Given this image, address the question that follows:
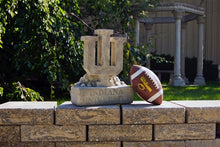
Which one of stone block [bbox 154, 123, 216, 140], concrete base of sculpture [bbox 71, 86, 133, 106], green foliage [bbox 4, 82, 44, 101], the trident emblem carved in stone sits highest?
the trident emblem carved in stone

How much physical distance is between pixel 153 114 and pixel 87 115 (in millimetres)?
719

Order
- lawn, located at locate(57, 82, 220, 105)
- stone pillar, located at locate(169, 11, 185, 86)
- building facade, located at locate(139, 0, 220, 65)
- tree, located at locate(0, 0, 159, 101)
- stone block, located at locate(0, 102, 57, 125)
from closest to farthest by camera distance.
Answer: stone block, located at locate(0, 102, 57, 125), tree, located at locate(0, 0, 159, 101), lawn, located at locate(57, 82, 220, 105), stone pillar, located at locate(169, 11, 185, 86), building facade, located at locate(139, 0, 220, 65)

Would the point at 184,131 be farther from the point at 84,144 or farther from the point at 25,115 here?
the point at 25,115

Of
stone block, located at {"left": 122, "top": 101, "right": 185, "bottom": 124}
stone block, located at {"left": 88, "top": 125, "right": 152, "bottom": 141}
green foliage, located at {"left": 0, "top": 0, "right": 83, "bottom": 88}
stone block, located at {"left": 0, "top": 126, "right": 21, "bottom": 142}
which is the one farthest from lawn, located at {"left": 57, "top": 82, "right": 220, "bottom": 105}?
stone block, located at {"left": 122, "top": 101, "right": 185, "bottom": 124}

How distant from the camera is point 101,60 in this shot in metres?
3.69

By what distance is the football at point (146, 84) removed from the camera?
352 centimetres

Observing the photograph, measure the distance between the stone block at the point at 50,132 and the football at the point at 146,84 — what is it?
769mm

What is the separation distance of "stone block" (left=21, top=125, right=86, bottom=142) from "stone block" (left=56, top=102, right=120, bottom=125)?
2.8 inches

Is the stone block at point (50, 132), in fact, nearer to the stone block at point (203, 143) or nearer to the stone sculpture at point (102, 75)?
the stone sculpture at point (102, 75)

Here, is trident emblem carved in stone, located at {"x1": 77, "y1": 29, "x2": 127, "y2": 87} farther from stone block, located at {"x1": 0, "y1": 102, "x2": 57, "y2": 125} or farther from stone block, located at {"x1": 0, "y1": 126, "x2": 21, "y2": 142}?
stone block, located at {"x1": 0, "y1": 126, "x2": 21, "y2": 142}

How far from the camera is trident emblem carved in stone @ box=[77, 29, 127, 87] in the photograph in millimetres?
3642

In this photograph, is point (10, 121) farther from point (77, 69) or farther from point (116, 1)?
point (116, 1)

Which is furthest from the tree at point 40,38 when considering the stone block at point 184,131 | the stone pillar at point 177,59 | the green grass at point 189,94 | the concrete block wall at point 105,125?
the stone pillar at point 177,59

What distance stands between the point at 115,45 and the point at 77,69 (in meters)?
2.82
